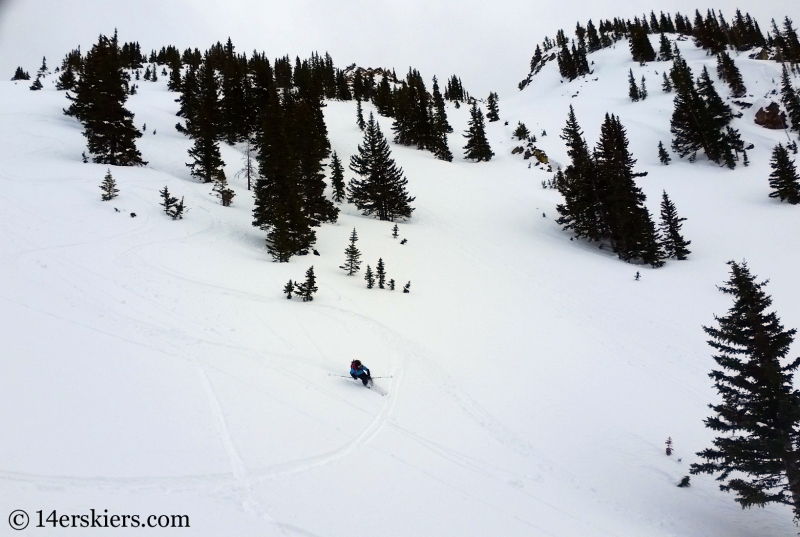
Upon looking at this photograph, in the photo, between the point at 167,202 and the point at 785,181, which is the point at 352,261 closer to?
the point at 167,202

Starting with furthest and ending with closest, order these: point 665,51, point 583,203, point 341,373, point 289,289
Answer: point 665,51 → point 583,203 → point 289,289 → point 341,373

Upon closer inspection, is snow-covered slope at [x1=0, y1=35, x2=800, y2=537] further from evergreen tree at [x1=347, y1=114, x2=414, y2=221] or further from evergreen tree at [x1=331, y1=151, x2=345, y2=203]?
evergreen tree at [x1=331, y1=151, x2=345, y2=203]

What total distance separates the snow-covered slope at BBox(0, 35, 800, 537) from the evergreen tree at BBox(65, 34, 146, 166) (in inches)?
119

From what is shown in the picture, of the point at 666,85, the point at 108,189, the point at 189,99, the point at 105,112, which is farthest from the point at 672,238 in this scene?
the point at 666,85

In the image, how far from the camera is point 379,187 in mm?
39938

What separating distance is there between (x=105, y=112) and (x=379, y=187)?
24574 mm

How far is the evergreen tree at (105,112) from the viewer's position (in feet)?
105

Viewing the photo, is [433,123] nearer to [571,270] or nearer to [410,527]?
[571,270]

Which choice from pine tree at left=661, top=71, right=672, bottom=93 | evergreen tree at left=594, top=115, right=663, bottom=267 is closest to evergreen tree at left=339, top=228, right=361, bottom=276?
evergreen tree at left=594, top=115, right=663, bottom=267

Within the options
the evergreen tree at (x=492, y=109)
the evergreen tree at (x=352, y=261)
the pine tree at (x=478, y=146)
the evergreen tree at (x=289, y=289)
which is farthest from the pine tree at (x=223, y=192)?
the evergreen tree at (x=492, y=109)

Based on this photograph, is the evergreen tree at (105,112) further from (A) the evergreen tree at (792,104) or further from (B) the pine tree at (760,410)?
(A) the evergreen tree at (792,104)

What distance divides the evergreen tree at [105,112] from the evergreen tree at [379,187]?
21.1 meters

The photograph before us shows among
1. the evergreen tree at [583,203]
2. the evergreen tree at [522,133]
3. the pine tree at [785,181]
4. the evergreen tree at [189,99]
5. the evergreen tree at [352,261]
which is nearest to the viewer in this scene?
→ the evergreen tree at [352,261]

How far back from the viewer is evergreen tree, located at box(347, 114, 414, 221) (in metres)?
39.3
